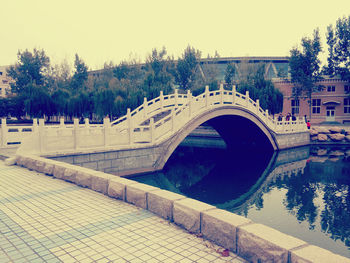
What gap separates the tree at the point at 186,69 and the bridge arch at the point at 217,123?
15062 millimetres

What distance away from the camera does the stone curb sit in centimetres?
308

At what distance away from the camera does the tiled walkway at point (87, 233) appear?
147 inches

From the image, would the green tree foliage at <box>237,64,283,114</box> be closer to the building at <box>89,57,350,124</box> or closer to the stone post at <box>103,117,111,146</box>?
the building at <box>89,57,350,124</box>

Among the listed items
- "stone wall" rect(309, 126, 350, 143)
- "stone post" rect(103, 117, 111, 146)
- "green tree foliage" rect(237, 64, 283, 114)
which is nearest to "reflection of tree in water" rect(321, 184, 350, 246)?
"stone post" rect(103, 117, 111, 146)

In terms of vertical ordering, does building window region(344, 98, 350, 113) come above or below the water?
above

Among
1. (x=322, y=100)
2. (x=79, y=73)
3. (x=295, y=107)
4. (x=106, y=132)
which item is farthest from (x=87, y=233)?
Result: (x=79, y=73)

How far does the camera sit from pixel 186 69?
38.8 m

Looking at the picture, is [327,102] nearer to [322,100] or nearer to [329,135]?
[322,100]

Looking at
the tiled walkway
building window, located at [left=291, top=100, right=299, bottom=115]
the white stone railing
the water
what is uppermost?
building window, located at [left=291, top=100, right=299, bottom=115]

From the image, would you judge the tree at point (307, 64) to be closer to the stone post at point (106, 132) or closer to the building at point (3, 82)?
the stone post at point (106, 132)

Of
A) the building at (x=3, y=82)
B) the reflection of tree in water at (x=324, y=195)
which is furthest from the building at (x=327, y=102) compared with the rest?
A: the building at (x=3, y=82)

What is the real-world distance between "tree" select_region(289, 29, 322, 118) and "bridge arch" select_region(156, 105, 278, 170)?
18.1 meters

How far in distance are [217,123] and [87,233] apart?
20.2 meters

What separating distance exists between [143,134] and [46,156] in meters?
4.64
